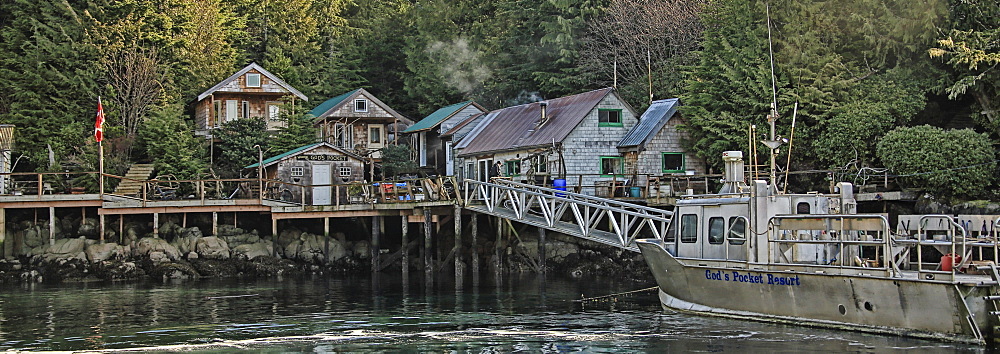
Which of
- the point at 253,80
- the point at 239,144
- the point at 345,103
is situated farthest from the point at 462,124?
the point at 253,80

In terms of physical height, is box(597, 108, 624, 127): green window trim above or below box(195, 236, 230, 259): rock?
above

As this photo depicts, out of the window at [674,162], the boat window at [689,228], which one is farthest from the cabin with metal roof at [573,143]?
the boat window at [689,228]

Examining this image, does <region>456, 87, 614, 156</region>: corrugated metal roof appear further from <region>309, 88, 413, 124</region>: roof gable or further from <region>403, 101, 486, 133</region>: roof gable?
<region>309, 88, 413, 124</region>: roof gable

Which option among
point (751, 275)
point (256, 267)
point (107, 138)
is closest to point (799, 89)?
point (751, 275)

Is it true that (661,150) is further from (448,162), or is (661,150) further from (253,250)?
(253,250)

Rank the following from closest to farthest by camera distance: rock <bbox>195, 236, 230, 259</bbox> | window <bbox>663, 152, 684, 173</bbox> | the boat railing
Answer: the boat railing < rock <bbox>195, 236, 230, 259</bbox> < window <bbox>663, 152, 684, 173</bbox>

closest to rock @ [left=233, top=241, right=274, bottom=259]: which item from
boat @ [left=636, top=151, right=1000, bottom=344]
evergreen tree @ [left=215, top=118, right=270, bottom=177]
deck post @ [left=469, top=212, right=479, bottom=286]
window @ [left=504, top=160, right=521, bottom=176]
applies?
deck post @ [left=469, top=212, right=479, bottom=286]

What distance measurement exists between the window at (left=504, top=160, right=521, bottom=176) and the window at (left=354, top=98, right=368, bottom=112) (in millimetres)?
12100

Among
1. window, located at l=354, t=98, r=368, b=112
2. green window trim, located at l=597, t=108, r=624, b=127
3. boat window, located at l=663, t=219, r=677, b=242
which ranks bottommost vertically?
boat window, located at l=663, t=219, r=677, b=242

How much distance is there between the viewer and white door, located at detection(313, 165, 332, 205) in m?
43.5

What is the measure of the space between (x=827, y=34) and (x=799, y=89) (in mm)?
2311

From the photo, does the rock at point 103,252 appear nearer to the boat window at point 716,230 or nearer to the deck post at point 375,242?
the deck post at point 375,242

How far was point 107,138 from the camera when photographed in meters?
48.3

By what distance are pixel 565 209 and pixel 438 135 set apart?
2326 centimetres
